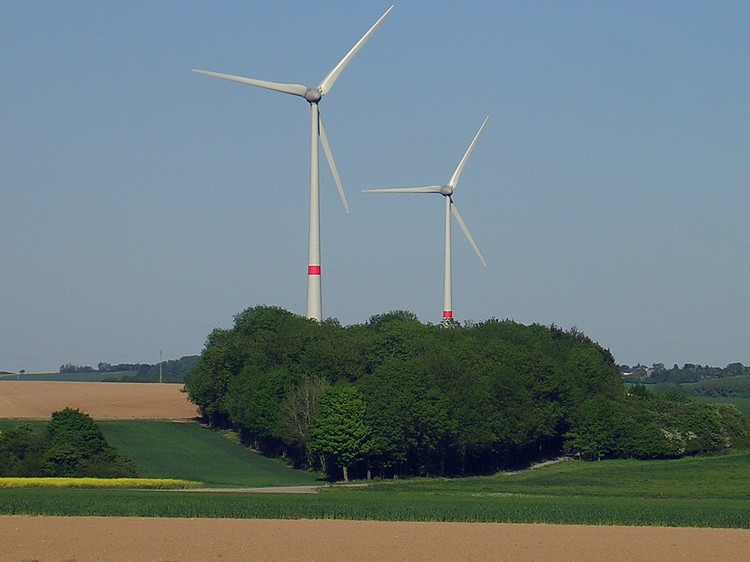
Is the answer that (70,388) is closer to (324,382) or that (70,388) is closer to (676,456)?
(324,382)

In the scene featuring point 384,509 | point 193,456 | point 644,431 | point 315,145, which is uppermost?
point 315,145

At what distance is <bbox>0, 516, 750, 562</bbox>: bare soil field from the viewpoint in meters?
42.5

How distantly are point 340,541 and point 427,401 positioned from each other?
193 ft

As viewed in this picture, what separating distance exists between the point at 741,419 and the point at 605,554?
97.9m

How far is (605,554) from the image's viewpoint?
4412 cm

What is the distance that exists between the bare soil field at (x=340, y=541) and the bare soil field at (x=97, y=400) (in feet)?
287

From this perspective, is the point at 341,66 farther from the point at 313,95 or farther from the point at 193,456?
the point at 193,456

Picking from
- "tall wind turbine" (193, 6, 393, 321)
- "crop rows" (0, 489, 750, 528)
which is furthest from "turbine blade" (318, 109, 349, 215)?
"crop rows" (0, 489, 750, 528)

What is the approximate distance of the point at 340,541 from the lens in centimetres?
4581

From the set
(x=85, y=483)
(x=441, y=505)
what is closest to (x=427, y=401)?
(x=85, y=483)

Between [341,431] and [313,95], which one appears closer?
[341,431]

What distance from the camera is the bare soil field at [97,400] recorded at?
458 ft

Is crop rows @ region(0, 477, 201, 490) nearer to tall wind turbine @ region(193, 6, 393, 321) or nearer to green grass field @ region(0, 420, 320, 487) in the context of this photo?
green grass field @ region(0, 420, 320, 487)

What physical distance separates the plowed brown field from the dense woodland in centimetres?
4853
